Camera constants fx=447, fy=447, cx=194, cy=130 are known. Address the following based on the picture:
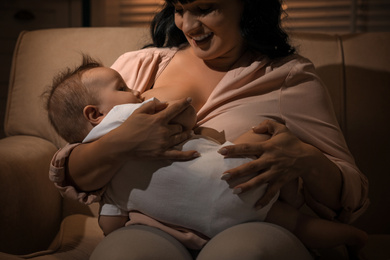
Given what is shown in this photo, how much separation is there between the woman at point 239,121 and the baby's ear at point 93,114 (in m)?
0.08

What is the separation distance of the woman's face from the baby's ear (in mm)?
339

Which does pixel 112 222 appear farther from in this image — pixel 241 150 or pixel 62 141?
pixel 62 141

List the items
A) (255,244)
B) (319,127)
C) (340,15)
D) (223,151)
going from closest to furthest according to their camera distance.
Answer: (255,244), (223,151), (319,127), (340,15)

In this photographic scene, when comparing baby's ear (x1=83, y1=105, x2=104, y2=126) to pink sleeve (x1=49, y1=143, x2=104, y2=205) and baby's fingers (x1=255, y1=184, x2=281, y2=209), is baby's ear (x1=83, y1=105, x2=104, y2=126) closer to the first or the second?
pink sleeve (x1=49, y1=143, x2=104, y2=205)

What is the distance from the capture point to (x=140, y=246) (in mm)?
1003

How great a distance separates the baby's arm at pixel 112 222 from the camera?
1.18m

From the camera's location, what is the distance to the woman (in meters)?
1.03

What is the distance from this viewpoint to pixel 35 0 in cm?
333

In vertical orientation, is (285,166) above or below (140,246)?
above

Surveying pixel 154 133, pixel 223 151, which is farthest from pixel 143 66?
pixel 223 151

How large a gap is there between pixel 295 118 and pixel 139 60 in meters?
0.56

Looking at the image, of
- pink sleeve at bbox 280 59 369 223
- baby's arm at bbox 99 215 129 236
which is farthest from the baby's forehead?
pink sleeve at bbox 280 59 369 223

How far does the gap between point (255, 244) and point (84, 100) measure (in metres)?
0.57

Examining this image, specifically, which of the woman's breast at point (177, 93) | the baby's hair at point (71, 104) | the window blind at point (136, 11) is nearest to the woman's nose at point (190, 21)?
the woman's breast at point (177, 93)
